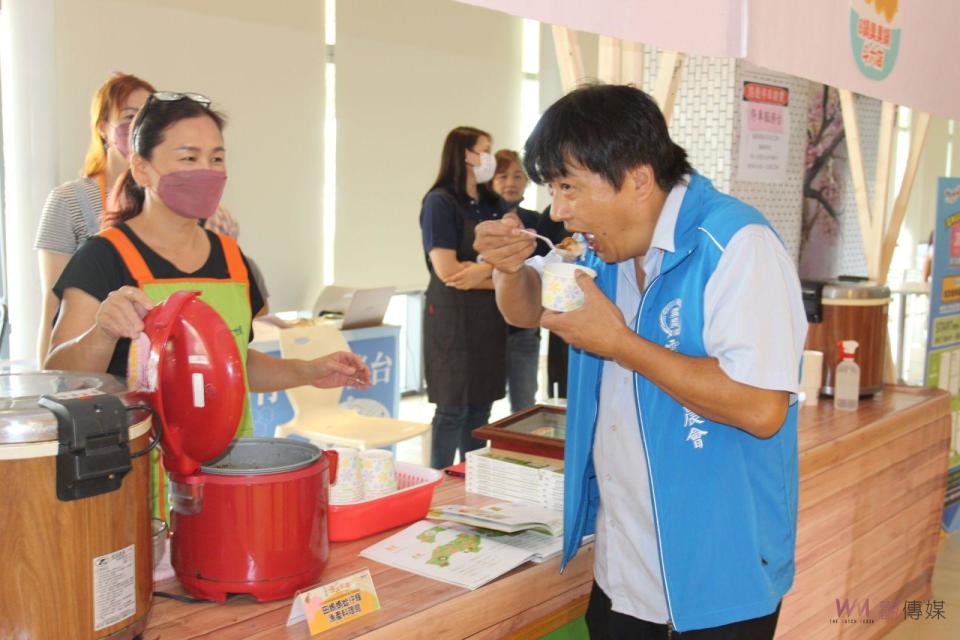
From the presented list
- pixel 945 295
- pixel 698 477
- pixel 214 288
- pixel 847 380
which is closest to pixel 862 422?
pixel 847 380

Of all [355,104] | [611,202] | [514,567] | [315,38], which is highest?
[315,38]

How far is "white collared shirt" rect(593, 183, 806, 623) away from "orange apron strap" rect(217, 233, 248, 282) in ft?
2.72

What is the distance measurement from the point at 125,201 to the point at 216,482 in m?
0.82

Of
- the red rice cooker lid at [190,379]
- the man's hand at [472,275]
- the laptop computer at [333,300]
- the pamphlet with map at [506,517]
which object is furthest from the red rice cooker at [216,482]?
the laptop computer at [333,300]

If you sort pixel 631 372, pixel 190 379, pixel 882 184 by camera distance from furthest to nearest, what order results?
pixel 882 184, pixel 631 372, pixel 190 379

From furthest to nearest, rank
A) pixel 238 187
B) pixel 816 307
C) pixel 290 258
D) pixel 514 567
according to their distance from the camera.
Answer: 1. pixel 290 258
2. pixel 238 187
3. pixel 816 307
4. pixel 514 567

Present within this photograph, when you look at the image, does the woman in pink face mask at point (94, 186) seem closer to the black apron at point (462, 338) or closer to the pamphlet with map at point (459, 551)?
the black apron at point (462, 338)

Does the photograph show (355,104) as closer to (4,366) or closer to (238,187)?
(238,187)

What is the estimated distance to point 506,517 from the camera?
1.80 meters

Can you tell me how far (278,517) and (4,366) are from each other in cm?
268

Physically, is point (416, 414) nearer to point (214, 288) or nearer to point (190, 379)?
point (214, 288)

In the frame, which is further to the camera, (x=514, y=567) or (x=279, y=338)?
(x=279, y=338)

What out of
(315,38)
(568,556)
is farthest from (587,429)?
(315,38)

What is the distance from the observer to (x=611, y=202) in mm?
1494
